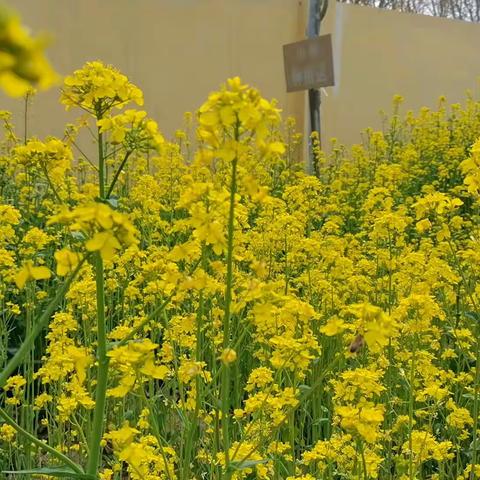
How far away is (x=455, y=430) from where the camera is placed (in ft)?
8.06

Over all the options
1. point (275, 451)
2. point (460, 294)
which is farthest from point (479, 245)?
point (275, 451)

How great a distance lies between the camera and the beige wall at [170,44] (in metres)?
6.53

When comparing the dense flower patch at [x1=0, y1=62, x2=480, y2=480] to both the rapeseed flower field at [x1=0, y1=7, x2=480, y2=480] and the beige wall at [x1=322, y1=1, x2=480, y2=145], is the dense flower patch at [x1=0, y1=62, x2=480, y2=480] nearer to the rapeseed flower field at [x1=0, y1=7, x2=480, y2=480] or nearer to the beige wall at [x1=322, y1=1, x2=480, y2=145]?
the rapeseed flower field at [x1=0, y1=7, x2=480, y2=480]

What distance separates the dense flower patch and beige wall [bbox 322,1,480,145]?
362 centimetres

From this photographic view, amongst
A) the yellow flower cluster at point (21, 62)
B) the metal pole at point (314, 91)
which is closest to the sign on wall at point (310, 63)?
the metal pole at point (314, 91)

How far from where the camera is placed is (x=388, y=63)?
902cm

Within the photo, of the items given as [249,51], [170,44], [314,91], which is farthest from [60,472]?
[249,51]

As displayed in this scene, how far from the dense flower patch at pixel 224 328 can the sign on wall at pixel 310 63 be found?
1126 mm

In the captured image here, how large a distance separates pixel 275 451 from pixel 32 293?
1187 millimetres

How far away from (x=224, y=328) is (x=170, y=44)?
6.16m

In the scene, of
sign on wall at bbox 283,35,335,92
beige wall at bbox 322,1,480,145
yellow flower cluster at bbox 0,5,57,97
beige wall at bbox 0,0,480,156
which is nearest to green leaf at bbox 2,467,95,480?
yellow flower cluster at bbox 0,5,57,97

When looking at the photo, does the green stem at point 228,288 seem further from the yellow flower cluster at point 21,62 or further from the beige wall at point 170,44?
the beige wall at point 170,44

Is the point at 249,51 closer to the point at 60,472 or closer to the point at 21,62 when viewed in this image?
the point at 60,472

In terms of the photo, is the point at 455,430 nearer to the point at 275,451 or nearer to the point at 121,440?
the point at 275,451
